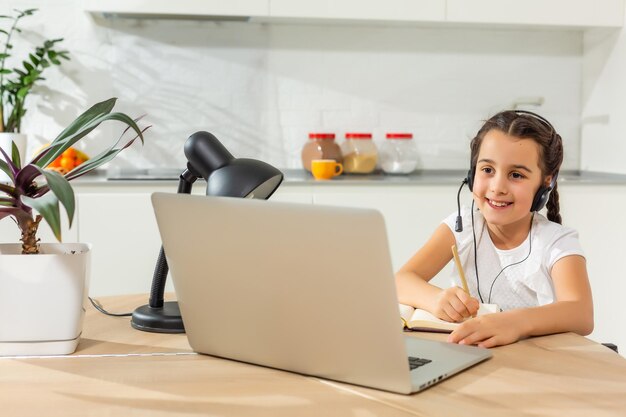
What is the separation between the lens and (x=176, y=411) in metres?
1.02

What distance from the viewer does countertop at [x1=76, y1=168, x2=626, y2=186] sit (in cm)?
316

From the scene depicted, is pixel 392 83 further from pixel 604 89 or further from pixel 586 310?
pixel 586 310

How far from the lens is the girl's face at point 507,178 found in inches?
71.0

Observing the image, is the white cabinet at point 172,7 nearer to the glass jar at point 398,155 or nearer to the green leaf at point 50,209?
the glass jar at point 398,155

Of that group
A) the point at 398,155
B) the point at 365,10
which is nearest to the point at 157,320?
the point at 365,10

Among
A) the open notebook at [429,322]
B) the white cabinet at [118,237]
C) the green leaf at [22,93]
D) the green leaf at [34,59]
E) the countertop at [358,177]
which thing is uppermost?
the green leaf at [34,59]

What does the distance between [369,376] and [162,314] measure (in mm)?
510

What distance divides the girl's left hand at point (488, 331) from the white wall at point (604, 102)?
2.34 metres

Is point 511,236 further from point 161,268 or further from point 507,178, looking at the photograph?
point 161,268

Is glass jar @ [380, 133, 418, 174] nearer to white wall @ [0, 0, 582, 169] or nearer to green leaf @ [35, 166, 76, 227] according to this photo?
white wall @ [0, 0, 582, 169]

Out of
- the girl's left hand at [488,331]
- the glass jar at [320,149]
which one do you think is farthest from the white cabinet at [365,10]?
the girl's left hand at [488,331]

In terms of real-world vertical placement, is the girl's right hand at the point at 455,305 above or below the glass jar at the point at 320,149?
below

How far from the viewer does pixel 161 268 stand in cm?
149

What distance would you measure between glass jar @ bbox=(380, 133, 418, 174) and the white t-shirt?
1598mm
